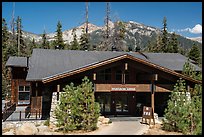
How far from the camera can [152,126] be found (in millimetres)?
14195

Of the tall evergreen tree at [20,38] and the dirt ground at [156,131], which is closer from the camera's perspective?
the dirt ground at [156,131]

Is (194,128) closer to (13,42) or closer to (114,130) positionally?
(114,130)

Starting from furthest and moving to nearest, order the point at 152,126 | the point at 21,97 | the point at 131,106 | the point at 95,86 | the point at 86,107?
the point at 21,97, the point at 131,106, the point at 95,86, the point at 152,126, the point at 86,107

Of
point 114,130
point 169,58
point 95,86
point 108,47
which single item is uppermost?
point 108,47

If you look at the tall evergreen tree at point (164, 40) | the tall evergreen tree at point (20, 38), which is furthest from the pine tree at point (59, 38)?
the tall evergreen tree at point (164, 40)

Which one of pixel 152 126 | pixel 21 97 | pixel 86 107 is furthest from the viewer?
pixel 21 97

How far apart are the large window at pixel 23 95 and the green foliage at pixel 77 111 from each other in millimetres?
9472

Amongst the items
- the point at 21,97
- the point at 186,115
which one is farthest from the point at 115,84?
the point at 21,97

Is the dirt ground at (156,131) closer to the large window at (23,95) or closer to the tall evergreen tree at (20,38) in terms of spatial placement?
the large window at (23,95)

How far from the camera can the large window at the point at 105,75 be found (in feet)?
56.6

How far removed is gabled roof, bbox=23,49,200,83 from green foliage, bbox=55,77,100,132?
2.23 m

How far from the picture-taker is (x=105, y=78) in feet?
57.2

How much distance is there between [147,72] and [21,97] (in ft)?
35.6

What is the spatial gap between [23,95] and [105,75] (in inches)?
318
